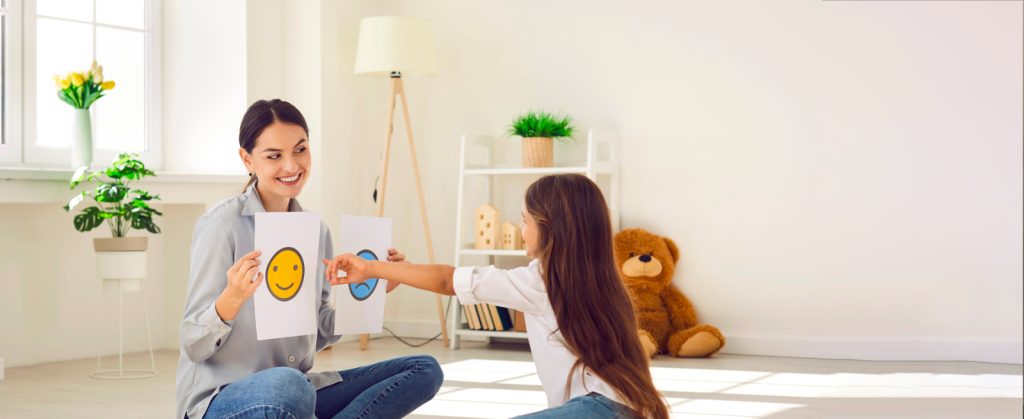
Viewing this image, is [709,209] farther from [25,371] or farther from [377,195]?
[25,371]

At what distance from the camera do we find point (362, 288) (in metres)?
2.23

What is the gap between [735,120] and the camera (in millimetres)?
4645

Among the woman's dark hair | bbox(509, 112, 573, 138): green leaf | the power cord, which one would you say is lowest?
the power cord

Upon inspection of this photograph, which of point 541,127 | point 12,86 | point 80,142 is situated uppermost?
point 12,86

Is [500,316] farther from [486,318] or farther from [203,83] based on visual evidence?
[203,83]

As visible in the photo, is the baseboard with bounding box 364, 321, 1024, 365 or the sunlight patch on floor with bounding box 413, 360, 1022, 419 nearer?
the sunlight patch on floor with bounding box 413, 360, 1022, 419

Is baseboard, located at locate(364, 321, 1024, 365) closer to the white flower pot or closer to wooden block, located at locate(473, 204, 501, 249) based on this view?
wooden block, located at locate(473, 204, 501, 249)

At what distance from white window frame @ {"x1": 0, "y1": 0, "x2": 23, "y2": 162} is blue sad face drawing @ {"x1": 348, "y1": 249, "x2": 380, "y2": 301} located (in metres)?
2.69

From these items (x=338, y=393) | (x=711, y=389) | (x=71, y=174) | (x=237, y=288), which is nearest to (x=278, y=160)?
(x=237, y=288)

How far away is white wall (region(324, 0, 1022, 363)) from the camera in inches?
166

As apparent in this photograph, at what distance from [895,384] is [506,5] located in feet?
8.21

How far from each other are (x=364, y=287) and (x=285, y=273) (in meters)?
0.26

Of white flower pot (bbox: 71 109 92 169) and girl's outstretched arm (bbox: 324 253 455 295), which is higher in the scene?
white flower pot (bbox: 71 109 92 169)

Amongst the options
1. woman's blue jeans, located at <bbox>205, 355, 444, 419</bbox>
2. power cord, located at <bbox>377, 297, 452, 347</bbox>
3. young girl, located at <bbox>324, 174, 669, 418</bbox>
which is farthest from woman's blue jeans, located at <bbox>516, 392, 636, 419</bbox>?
power cord, located at <bbox>377, 297, 452, 347</bbox>
